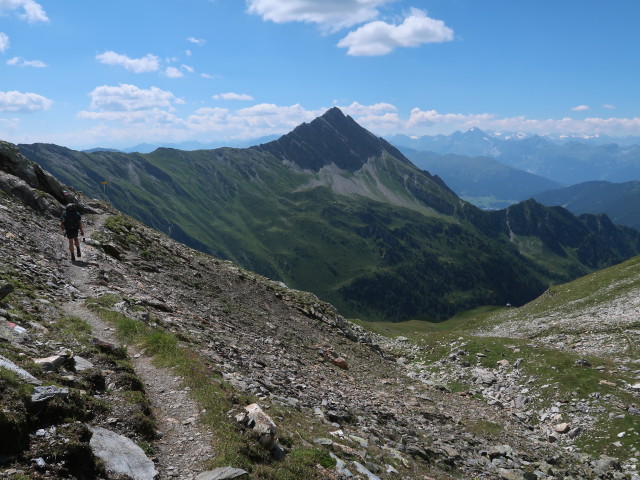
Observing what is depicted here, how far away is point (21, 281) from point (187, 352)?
9527mm

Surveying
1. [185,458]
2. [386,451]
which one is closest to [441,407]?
[386,451]

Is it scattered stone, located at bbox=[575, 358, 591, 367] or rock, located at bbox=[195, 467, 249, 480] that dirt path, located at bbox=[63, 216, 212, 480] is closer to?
rock, located at bbox=[195, 467, 249, 480]

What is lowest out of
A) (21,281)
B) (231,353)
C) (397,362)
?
(397,362)

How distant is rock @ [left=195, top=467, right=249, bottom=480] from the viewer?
930cm

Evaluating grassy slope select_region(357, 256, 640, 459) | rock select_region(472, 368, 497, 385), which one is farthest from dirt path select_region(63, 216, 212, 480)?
rock select_region(472, 368, 497, 385)

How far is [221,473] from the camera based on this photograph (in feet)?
30.9

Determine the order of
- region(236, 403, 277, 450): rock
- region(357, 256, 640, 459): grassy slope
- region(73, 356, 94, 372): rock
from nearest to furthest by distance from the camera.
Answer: region(236, 403, 277, 450): rock
region(73, 356, 94, 372): rock
region(357, 256, 640, 459): grassy slope

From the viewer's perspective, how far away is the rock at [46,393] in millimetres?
9211

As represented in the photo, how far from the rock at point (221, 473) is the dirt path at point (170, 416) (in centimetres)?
33

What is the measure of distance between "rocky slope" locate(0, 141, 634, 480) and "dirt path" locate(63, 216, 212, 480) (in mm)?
53

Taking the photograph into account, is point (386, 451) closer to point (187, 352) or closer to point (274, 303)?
point (187, 352)

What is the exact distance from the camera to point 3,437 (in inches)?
318

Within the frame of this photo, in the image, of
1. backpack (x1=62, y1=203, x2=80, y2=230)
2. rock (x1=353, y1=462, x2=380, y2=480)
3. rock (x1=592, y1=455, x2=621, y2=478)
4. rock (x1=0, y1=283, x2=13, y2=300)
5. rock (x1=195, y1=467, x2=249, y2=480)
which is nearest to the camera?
rock (x1=195, y1=467, x2=249, y2=480)

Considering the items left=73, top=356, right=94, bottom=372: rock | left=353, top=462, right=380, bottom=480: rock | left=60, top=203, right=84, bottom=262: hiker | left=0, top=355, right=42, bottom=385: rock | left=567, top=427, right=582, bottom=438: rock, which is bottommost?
left=567, top=427, right=582, bottom=438: rock
